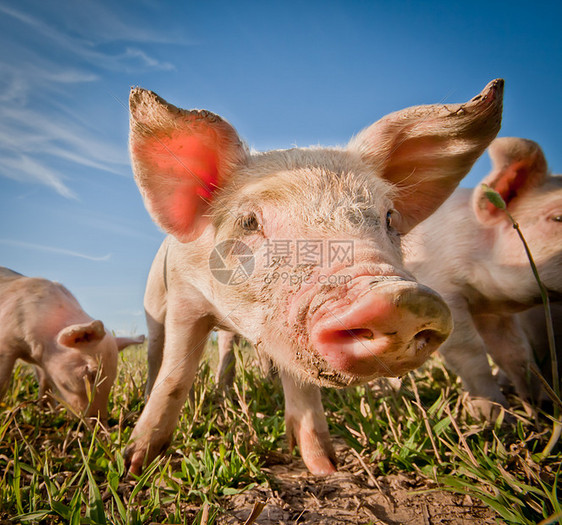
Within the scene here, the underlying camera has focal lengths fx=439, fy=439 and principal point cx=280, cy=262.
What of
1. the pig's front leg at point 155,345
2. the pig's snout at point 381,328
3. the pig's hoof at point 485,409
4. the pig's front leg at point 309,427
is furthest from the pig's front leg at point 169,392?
the pig's hoof at point 485,409

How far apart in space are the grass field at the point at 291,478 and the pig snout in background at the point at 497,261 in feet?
1.67

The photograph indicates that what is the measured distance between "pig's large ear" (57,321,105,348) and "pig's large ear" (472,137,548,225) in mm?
3520

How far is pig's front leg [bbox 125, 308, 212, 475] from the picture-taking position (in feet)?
8.20

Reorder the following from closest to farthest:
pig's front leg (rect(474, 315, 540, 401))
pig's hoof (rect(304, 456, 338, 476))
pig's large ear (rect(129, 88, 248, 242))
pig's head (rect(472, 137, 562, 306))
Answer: pig's large ear (rect(129, 88, 248, 242)), pig's hoof (rect(304, 456, 338, 476)), pig's head (rect(472, 137, 562, 306)), pig's front leg (rect(474, 315, 540, 401))

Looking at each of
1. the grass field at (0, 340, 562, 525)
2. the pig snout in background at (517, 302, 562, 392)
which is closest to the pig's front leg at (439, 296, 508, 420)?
the grass field at (0, 340, 562, 525)

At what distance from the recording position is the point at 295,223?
1919 millimetres

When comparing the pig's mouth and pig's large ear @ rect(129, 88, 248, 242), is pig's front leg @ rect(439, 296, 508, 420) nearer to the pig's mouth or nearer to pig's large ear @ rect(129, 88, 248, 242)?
the pig's mouth

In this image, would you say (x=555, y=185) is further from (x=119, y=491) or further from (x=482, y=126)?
(x=119, y=491)

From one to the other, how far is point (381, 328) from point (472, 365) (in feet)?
7.26

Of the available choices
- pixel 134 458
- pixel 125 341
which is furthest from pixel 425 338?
pixel 125 341

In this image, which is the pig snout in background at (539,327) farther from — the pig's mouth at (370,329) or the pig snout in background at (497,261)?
the pig's mouth at (370,329)

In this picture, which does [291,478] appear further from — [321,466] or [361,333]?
[361,333]

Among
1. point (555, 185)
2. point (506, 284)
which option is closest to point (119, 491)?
point (506, 284)

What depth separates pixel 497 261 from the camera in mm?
3447
